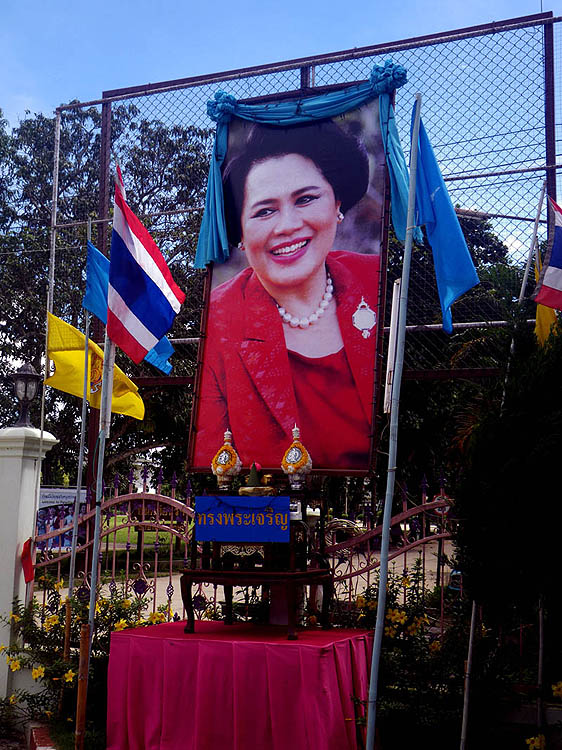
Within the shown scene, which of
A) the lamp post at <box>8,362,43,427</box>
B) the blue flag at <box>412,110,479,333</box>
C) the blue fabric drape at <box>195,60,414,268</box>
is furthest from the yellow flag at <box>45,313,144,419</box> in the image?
the blue flag at <box>412,110,479,333</box>

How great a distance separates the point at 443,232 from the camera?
4.80 metres

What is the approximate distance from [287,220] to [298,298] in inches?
27.3

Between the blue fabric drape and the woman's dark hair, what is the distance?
0.25 feet

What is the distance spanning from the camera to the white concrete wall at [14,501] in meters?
6.59

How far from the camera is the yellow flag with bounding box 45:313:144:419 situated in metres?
7.10

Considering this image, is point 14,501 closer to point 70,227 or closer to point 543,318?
point 543,318

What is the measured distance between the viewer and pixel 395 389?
4309mm

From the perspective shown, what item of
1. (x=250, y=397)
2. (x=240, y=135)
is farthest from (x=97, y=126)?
(x=250, y=397)

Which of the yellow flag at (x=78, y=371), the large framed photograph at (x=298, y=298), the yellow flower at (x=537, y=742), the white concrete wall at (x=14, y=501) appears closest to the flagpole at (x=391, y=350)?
the large framed photograph at (x=298, y=298)

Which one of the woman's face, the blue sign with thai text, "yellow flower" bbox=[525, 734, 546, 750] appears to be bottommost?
"yellow flower" bbox=[525, 734, 546, 750]

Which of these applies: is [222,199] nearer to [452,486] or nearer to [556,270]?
[556,270]

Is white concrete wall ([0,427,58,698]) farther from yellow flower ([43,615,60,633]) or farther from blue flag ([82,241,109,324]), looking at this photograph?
blue flag ([82,241,109,324])

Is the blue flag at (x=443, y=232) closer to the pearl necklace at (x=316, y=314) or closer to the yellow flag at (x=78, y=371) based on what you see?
the pearl necklace at (x=316, y=314)

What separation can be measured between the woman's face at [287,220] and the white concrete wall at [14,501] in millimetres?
2414
